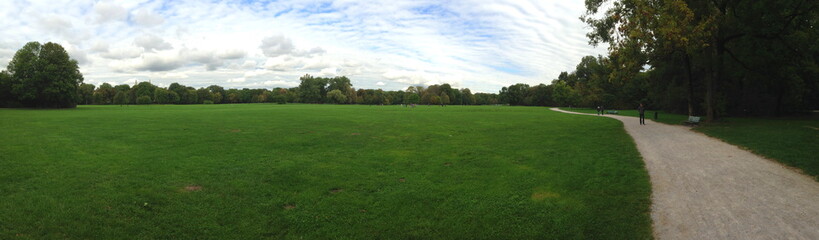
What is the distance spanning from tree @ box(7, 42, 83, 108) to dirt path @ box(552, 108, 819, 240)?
2986 inches

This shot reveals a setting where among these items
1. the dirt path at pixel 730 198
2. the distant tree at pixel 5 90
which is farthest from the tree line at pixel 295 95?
the dirt path at pixel 730 198

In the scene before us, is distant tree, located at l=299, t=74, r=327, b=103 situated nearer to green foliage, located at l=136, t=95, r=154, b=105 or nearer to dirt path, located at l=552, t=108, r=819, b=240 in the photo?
green foliage, located at l=136, t=95, r=154, b=105

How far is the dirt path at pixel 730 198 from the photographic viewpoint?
243 inches

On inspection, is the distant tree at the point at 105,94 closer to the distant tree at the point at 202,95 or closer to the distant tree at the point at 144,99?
the distant tree at the point at 144,99

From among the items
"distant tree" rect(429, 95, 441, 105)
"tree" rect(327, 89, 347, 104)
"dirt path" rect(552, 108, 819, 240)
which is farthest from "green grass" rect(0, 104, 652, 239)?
"distant tree" rect(429, 95, 441, 105)

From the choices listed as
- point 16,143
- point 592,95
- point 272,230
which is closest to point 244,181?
point 272,230

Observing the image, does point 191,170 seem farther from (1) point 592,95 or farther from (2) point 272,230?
(1) point 592,95

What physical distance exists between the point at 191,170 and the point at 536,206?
958cm

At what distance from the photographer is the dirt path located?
618 cm

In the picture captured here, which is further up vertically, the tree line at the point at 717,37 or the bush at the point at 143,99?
the tree line at the point at 717,37

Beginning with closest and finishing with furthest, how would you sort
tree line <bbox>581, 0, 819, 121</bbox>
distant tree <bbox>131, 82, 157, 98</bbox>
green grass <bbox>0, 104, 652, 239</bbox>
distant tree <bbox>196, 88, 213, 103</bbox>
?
green grass <bbox>0, 104, 652, 239</bbox> < tree line <bbox>581, 0, 819, 121</bbox> < distant tree <bbox>131, 82, 157, 98</bbox> < distant tree <bbox>196, 88, 213, 103</bbox>

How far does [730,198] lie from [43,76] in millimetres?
79559

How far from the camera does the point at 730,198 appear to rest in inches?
309

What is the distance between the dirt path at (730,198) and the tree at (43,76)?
75.8m
